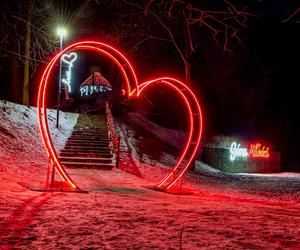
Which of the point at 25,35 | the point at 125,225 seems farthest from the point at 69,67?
the point at 125,225

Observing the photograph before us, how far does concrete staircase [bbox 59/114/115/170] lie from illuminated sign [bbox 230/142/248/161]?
31.0 ft

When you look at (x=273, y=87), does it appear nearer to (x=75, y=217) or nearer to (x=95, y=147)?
(x=95, y=147)

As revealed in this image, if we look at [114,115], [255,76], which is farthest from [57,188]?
[255,76]

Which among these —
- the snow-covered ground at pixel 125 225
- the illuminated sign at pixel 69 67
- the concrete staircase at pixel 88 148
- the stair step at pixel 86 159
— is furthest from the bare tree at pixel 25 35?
the snow-covered ground at pixel 125 225

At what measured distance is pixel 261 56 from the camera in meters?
37.8

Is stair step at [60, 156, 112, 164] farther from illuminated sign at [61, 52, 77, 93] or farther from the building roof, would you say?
the building roof

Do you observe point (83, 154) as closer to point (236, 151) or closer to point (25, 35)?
point (25, 35)

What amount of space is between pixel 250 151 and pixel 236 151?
1.80m

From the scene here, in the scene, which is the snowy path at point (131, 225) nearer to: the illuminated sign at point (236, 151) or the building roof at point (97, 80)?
the illuminated sign at point (236, 151)

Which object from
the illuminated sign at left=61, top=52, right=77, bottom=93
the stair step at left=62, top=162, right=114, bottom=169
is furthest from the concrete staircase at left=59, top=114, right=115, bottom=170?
the illuminated sign at left=61, top=52, right=77, bottom=93

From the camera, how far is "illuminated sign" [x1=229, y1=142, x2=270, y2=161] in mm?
30569

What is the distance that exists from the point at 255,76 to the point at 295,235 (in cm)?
3268

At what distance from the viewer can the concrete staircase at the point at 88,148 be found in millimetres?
19078

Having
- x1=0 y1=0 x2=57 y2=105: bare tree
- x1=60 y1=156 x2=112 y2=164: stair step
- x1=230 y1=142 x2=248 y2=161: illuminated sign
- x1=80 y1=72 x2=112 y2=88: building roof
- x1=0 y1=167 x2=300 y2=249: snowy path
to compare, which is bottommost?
x1=0 y1=167 x2=300 y2=249: snowy path
